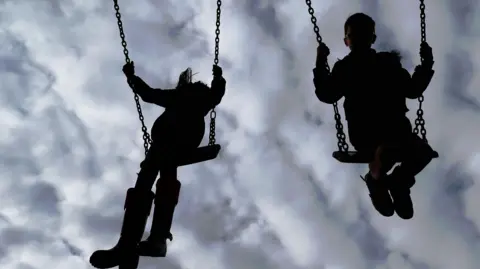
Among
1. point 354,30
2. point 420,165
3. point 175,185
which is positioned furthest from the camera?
point 175,185

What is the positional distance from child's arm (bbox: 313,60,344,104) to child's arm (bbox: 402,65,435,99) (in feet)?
2.19

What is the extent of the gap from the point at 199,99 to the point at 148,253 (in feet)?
6.01

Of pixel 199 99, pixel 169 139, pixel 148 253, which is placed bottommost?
pixel 148 253

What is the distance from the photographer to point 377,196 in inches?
298

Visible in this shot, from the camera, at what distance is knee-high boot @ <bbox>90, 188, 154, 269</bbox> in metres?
7.33

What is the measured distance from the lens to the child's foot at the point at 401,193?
728 cm

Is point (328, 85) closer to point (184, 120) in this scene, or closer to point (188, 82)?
point (184, 120)

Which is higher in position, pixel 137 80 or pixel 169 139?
pixel 137 80

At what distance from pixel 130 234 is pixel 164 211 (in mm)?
491

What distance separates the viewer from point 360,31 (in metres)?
7.56

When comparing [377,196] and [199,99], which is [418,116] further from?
[199,99]

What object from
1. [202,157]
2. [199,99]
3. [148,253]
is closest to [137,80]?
[199,99]

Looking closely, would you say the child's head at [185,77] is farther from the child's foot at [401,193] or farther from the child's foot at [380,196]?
the child's foot at [401,193]

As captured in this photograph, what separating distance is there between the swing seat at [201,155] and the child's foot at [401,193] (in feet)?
6.10
